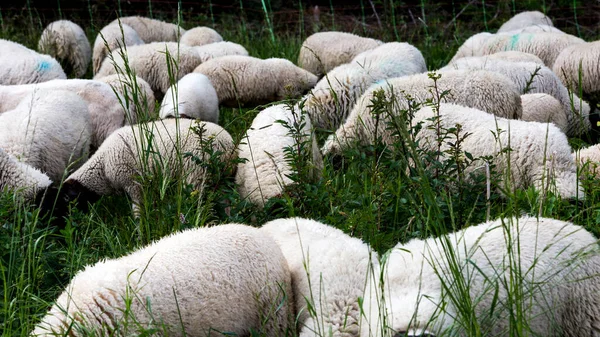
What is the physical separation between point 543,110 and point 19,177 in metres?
3.60

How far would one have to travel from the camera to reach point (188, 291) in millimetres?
2965

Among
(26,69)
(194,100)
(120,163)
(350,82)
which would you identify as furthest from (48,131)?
(350,82)

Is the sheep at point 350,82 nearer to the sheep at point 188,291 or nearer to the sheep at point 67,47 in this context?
the sheep at point 188,291

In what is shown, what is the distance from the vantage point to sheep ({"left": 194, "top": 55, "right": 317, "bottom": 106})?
289 inches

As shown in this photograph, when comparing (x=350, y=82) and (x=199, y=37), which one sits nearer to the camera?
(x=350, y=82)

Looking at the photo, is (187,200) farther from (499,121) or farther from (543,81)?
(543,81)

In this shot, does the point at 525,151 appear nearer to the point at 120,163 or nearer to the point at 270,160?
the point at 270,160

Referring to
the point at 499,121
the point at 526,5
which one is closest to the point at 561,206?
the point at 499,121

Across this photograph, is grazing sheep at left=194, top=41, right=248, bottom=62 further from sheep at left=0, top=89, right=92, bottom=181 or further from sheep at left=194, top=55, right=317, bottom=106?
sheep at left=0, top=89, right=92, bottom=181

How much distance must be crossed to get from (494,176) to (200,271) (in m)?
1.81

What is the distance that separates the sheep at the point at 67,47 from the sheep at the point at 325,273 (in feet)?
19.9

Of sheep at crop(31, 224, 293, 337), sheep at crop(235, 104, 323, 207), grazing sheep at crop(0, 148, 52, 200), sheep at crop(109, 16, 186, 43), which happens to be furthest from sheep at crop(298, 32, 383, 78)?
sheep at crop(31, 224, 293, 337)

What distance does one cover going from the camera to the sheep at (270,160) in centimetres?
443

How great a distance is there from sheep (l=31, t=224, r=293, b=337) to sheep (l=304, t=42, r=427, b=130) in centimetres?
287
